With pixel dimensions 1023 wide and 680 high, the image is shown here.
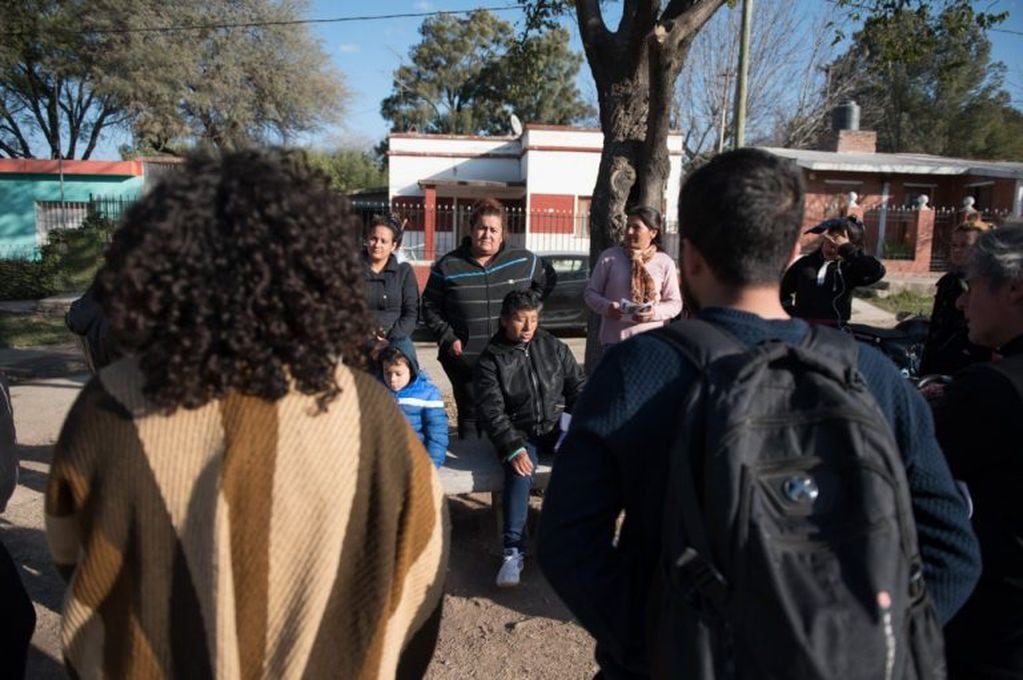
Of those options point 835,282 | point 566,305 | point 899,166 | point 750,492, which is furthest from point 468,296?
point 899,166

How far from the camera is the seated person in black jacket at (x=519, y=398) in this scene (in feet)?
12.1

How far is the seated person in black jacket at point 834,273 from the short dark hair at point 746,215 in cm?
397

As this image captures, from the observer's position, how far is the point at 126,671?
1405mm

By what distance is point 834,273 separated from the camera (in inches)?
207

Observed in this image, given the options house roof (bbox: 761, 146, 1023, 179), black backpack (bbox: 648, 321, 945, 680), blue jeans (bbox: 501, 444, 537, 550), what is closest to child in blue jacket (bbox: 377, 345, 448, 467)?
blue jeans (bbox: 501, 444, 537, 550)

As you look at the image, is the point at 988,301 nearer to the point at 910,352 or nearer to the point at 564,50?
the point at 910,352

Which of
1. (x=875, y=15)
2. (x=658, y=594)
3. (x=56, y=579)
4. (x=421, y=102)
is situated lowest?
(x=56, y=579)

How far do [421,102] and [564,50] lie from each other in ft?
31.4

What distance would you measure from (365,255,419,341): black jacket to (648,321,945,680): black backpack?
3.71 meters

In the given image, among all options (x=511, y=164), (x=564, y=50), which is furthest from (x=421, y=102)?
(x=511, y=164)

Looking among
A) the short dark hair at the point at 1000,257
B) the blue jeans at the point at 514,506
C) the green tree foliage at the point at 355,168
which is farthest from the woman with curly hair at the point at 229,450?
the green tree foliage at the point at 355,168

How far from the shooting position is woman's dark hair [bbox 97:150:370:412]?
1.28 m

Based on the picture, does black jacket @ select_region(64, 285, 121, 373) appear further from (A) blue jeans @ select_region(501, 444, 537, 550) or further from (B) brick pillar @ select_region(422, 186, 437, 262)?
(B) brick pillar @ select_region(422, 186, 437, 262)

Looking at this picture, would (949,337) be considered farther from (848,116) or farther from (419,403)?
(848,116)
